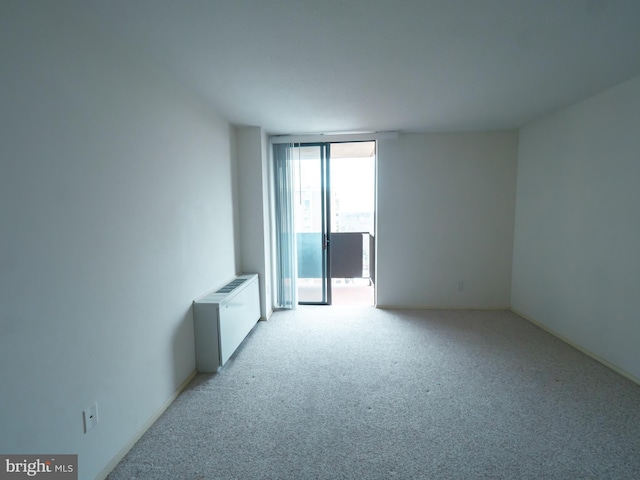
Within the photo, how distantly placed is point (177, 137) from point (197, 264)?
107 cm

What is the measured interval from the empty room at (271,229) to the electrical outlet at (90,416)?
0.01m

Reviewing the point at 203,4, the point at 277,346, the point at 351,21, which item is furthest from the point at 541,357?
the point at 203,4

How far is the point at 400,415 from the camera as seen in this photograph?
1.86 m

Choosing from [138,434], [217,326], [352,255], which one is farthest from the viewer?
[352,255]

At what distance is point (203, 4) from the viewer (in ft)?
4.41

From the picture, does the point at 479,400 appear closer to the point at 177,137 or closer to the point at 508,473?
the point at 508,473

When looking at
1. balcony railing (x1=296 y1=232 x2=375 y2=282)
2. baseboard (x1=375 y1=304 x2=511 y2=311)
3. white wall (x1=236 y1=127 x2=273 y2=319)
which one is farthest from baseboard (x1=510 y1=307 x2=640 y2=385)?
white wall (x1=236 y1=127 x2=273 y2=319)

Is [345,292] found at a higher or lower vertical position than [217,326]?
lower

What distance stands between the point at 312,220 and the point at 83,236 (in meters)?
2.88

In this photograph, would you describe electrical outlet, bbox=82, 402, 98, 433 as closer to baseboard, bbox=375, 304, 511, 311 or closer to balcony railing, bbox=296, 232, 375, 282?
baseboard, bbox=375, 304, 511, 311

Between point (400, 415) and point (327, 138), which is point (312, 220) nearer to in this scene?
point (327, 138)

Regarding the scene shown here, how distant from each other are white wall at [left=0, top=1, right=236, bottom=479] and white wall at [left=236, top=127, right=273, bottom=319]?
1262 mm

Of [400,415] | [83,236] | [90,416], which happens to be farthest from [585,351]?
[83,236]

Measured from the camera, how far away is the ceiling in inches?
55.0
